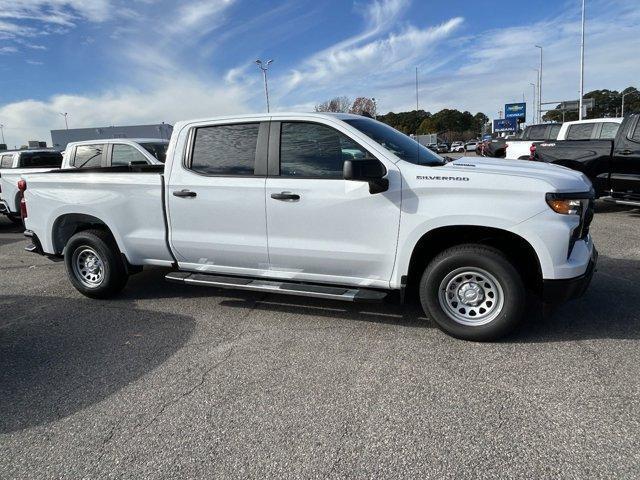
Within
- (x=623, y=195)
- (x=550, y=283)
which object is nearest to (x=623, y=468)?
(x=550, y=283)

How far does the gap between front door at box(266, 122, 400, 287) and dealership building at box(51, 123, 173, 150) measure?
28.0 m

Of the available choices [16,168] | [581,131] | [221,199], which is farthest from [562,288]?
[16,168]

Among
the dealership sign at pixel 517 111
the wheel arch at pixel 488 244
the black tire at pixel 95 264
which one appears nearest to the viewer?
the wheel arch at pixel 488 244

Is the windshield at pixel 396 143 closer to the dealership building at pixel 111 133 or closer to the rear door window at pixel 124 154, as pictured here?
the rear door window at pixel 124 154

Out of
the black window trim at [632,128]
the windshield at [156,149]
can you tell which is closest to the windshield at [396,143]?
the black window trim at [632,128]

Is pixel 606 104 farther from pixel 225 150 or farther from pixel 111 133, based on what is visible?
pixel 225 150

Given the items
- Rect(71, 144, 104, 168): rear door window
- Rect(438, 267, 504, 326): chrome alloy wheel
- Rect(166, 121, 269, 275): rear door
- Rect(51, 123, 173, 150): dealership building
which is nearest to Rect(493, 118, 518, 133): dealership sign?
Rect(51, 123, 173, 150): dealership building

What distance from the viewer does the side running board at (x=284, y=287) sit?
4148 mm

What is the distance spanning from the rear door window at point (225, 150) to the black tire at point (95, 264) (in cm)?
148

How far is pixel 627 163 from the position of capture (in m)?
9.02

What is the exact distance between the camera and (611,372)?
134 inches

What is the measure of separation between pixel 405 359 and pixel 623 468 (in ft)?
5.29

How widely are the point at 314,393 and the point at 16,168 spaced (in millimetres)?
12027

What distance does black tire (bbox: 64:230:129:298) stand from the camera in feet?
17.7
